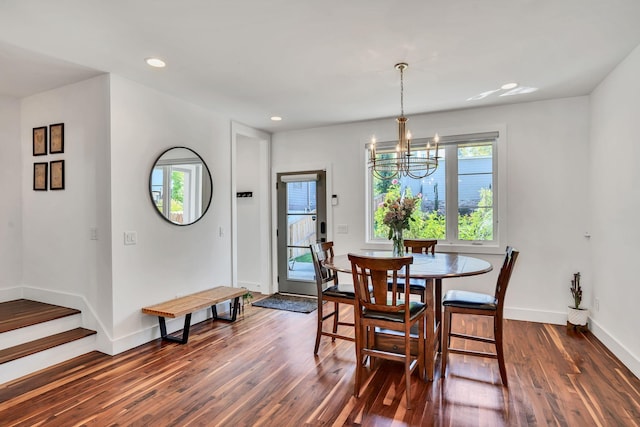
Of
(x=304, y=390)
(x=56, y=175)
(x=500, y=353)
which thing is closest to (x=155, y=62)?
(x=56, y=175)

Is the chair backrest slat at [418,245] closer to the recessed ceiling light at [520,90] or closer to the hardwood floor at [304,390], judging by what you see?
the hardwood floor at [304,390]

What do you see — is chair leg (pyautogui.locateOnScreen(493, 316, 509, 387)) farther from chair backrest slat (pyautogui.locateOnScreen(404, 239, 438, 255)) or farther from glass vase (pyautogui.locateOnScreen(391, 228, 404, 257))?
chair backrest slat (pyautogui.locateOnScreen(404, 239, 438, 255))

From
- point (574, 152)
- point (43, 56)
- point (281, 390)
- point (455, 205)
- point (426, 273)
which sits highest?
point (43, 56)

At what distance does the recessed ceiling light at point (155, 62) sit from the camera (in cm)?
285

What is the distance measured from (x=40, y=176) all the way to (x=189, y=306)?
2.12 meters

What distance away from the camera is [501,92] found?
3.72 metres

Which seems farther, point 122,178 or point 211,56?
point 122,178

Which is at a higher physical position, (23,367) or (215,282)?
(215,282)

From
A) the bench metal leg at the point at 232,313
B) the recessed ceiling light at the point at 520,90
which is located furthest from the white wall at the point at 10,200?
the recessed ceiling light at the point at 520,90

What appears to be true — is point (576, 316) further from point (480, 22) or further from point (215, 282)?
point (215, 282)

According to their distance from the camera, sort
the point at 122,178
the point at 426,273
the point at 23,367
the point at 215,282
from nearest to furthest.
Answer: the point at 426,273 < the point at 23,367 < the point at 122,178 < the point at 215,282

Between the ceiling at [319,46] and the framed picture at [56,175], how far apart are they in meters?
0.77

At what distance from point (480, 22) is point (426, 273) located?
67.8 inches

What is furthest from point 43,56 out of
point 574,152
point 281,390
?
point 574,152
